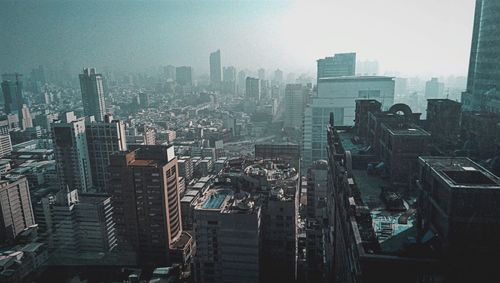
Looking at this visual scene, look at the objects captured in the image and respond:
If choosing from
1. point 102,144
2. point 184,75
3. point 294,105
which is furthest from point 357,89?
point 184,75

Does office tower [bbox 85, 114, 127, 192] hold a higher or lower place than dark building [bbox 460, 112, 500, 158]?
lower

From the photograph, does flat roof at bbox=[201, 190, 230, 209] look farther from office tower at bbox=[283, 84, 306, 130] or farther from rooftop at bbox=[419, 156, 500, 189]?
office tower at bbox=[283, 84, 306, 130]

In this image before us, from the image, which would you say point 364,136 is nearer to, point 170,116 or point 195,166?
point 195,166

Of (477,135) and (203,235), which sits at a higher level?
(477,135)

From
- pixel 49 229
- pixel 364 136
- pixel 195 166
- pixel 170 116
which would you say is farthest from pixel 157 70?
pixel 364 136

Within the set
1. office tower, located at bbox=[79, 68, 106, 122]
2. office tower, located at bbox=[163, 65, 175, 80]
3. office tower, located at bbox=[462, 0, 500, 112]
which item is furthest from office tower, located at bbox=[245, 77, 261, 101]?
office tower, located at bbox=[462, 0, 500, 112]

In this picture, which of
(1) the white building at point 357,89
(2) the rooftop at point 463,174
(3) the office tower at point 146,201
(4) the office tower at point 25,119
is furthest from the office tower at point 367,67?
(2) the rooftop at point 463,174
